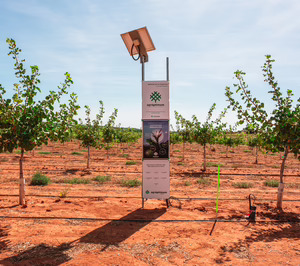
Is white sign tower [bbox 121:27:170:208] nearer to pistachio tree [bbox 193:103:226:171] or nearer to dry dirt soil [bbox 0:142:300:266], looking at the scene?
dry dirt soil [bbox 0:142:300:266]

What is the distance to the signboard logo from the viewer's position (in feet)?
30.4

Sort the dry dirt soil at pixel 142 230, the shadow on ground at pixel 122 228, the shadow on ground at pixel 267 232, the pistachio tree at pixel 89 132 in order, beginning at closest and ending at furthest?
the dry dirt soil at pixel 142 230 → the shadow on ground at pixel 267 232 → the shadow on ground at pixel 122 228 → the pistachio tree at pixel 89 132

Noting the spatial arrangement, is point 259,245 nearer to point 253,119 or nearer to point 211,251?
point 211,251

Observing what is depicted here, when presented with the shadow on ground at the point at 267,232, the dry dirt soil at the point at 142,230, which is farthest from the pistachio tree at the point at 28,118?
the shadow on ground at the point at 267,232

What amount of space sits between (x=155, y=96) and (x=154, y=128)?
1.20 metres

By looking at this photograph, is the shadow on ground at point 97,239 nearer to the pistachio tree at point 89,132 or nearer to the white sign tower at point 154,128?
the white sign tower at point 154,128

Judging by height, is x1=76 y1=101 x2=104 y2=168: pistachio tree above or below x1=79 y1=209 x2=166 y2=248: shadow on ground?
above

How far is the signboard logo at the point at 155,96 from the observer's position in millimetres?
9273

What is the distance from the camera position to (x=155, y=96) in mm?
9289

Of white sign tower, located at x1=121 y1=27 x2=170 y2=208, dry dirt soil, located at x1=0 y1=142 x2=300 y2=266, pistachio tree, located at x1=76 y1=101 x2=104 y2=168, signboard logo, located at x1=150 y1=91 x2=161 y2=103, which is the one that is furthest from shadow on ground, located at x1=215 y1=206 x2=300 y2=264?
pistachio tree, located at x1=76 y1=101 x2=104 y2=168

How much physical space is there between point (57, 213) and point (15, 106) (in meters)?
4.22

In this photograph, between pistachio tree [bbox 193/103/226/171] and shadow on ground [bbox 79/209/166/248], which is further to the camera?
pistachio tree [bbox 193/103/226/171]

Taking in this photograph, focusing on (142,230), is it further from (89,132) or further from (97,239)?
(89,132)

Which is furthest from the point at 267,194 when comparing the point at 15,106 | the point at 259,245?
the point at 15,106
